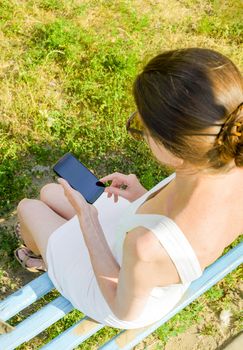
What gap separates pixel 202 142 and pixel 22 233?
170 cm

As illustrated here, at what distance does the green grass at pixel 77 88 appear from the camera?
148 inches

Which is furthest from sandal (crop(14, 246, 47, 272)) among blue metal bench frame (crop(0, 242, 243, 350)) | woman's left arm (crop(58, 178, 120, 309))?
woman's left arm (crop(58, 178, 120, 309))

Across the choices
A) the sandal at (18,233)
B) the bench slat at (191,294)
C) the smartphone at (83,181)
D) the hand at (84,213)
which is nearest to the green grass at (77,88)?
the sandal at (18,233)

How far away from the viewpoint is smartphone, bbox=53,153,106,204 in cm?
295

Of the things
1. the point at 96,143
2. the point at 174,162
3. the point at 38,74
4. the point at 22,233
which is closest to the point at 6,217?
the point at 22,233

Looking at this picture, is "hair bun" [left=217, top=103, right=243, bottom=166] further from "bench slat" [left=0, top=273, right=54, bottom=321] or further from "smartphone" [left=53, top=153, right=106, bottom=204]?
"bench slat" [left=0, top=273, right=54, bottom=321]

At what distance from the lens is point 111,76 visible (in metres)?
4.28

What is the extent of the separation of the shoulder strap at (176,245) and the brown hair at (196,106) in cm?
26

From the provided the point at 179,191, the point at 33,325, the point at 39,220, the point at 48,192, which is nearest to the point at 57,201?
the point at 48,192

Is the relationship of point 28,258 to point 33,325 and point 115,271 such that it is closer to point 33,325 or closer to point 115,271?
point 33,325

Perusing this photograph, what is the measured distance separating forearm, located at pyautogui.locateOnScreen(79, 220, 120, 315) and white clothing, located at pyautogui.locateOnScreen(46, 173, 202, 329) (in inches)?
3.1

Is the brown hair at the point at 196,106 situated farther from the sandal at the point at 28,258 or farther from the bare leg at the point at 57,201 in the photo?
the sandal at the point at 28,258

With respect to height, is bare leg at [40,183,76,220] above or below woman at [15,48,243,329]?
below

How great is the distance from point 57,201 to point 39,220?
0.24m
